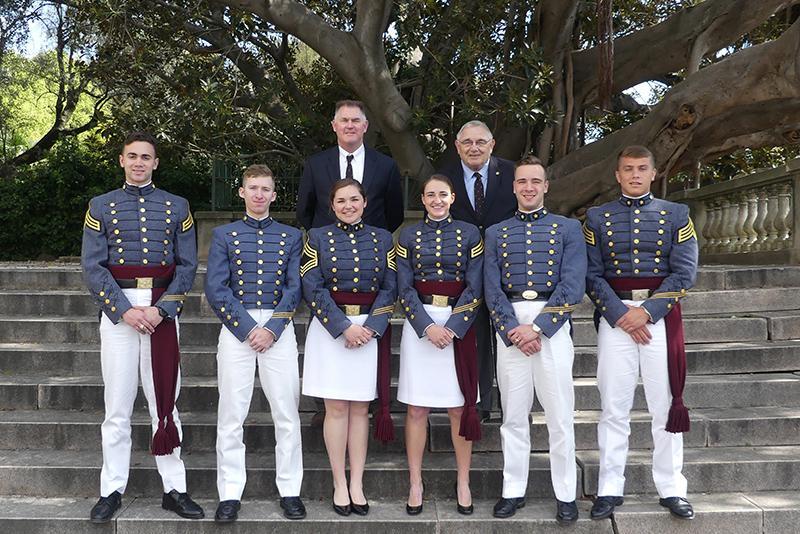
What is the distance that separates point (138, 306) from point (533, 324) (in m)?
2.17

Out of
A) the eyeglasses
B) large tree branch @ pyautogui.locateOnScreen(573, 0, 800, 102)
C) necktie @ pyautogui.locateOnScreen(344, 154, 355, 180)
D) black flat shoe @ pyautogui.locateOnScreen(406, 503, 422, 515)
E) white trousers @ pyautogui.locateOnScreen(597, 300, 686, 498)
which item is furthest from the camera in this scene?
large tree branch @ pyautogui.locateOnScreen(573, 0, 800, 102)

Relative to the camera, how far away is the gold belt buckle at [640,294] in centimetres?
405

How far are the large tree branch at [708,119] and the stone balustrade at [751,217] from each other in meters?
0.59

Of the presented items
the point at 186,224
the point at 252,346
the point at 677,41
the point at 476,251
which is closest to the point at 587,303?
the point at 476,251

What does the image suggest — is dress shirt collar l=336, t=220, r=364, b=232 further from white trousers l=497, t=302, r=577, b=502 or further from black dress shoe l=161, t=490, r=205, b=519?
black dress shoe l=161, t=490, r=205, b=519

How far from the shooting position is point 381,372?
13.7 feet

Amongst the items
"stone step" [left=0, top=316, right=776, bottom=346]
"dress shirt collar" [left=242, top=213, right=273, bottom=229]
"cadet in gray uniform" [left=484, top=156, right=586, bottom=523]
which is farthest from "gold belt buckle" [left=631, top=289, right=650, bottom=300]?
"dress shirt collar" [left=242, top=213, right=273, bottom=229]

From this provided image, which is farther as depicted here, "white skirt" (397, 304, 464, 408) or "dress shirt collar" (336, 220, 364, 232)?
"dress shirt collar" (336, 220, 364, 232)

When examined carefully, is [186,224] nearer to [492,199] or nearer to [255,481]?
[255,481]

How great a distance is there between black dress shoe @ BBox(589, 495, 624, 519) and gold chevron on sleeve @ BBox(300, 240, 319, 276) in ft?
6.78

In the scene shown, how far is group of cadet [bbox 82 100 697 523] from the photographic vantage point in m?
3.95

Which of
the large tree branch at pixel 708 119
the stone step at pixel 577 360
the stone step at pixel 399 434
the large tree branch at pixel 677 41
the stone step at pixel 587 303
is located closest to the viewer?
the stone step at pixel 399 434

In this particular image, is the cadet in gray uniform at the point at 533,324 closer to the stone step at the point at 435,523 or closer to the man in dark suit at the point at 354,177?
the stone step at the point at 435,523

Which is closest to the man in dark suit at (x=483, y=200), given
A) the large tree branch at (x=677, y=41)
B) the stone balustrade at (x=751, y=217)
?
the stone balustrade at (x=751, y=217)
